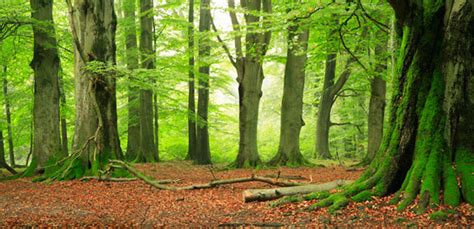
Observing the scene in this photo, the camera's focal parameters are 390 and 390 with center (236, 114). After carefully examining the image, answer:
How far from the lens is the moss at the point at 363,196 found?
5828 millimetres

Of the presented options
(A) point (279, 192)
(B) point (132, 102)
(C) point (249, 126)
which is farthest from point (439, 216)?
(B) point (132, 102)

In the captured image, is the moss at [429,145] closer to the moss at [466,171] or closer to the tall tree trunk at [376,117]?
the moss at [466,171]

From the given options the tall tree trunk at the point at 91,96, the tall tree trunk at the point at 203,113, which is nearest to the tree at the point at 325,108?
the tall tree trunk at the point at 203,113

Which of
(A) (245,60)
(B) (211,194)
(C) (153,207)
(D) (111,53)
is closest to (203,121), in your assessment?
(A) (245,60)

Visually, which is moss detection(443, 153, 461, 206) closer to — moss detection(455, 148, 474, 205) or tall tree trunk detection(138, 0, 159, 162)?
moss detection(455, 148, 474, 205)

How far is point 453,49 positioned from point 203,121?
12.7 meters

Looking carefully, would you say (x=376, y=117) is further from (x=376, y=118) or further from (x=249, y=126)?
(x=249, y=126)

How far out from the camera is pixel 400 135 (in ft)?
19.5

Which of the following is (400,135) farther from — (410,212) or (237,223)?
(237,223)

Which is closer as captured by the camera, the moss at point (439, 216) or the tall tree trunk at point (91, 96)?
the moss at point (439, 216)

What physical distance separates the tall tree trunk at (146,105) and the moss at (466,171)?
13.3 meters

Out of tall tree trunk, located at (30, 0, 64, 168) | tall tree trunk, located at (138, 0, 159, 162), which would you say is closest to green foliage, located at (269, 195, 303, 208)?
tall tree trunk, located at (30, 0, 64, 168)

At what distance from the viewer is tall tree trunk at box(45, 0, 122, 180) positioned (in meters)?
10.6

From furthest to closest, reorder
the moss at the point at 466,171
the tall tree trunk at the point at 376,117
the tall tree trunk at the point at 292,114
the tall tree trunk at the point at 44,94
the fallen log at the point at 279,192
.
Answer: the tall tree trunk at the point at 292,114, the tall tree trunk at the point at 376,117, the tall tree trunk at the point at 44,94, the fallen log at the point at 279,192, the moss at the point at 466,171
